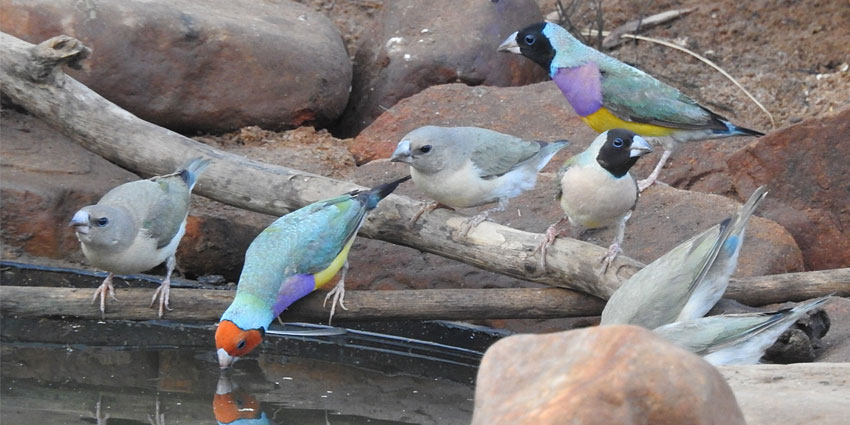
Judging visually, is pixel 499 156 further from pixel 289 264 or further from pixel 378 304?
pixel 289 264

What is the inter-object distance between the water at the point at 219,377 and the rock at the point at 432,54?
8.98 ft

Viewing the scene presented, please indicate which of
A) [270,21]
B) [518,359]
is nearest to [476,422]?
[518,359]

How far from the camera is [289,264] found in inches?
232

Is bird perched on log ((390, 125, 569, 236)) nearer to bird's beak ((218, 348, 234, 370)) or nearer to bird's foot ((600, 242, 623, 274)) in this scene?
bird's foot ((600, 242, 623, 274))

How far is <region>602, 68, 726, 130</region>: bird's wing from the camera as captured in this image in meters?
6.91

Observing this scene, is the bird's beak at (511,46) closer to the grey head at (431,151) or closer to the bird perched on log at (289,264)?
the grey head at (431,151)

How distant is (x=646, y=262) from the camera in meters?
6.44

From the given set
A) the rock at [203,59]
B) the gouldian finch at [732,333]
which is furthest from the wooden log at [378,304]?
the rock at [203,59]

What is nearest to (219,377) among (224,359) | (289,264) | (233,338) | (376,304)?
(224,359)

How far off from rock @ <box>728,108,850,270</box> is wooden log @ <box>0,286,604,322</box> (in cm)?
184

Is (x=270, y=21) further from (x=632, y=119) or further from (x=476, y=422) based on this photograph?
(x=476, y=422)

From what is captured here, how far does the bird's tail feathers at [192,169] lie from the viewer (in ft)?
21.2

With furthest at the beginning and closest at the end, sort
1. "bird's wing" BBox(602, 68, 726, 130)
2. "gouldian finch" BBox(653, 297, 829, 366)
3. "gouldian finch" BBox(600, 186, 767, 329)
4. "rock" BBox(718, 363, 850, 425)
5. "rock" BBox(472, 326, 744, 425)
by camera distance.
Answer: "bird's wing" BBox(602, 68, 726, 130) < "gouldian finch" BBox(600, 186, 767, 329) < "gouldian finch" BBox(653, 297, 829, 366) < "rock" BBox(718, 363, 850, 425) < "rock" BBox(472, 326, 744, 425)

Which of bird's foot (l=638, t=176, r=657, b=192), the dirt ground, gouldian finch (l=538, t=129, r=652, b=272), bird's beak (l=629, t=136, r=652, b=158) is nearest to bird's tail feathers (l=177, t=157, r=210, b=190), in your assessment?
gouldian finch (l=538, t=129, r=652, b=272)
